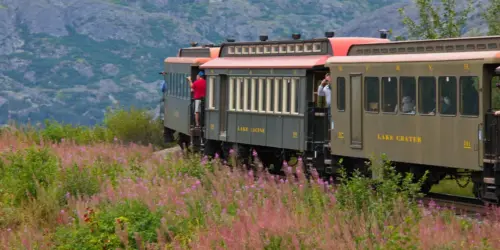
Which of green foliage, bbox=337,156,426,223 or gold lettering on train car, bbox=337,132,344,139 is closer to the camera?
green foliage, bbox=337,156,426,223

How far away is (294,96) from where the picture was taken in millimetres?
22938

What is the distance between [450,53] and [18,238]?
771cm

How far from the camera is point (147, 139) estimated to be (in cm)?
3756

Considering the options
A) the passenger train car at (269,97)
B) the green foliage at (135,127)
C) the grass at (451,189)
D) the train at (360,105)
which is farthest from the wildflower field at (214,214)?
the green foliage at (135,127)

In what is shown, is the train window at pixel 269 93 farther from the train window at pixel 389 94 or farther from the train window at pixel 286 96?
the train window at pixel 389 94

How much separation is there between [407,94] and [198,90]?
10461mm

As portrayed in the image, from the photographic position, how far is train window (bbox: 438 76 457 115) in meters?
17.0

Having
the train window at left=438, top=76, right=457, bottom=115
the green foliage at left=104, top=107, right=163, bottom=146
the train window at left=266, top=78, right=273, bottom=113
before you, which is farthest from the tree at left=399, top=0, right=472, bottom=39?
the train window at left=438, top=76, right=457, bottom=115

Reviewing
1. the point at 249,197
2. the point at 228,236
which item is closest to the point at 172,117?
the point at 249,197

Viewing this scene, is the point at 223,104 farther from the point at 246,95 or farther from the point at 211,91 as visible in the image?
the point at 246,95

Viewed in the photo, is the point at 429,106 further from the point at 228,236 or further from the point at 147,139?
the point at 147,139

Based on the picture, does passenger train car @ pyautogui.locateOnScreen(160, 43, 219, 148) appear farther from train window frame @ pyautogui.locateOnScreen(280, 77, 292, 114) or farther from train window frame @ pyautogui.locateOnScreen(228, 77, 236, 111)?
train window frame @ pyautogui.locateOnScreen(280, 77, 292, 114)

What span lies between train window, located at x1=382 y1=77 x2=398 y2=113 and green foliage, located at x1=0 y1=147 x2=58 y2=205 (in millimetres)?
6274

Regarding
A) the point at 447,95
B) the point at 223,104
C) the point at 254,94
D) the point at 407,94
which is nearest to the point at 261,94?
the point at 254,94
